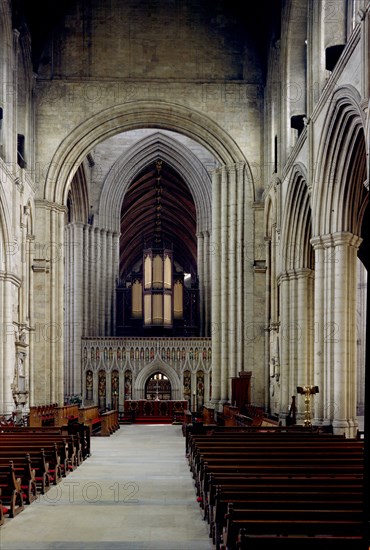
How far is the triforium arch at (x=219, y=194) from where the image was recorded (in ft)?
97.3

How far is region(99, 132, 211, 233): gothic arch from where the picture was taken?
3994 cm

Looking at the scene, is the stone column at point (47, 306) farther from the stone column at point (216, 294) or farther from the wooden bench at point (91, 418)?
the stone column at point (216, 294)

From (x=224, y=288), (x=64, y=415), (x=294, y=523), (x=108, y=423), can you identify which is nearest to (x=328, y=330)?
(x=108, y=423)

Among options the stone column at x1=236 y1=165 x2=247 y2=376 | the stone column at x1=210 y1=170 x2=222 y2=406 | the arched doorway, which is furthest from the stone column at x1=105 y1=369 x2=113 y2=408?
the stone column at x1=236 y1=165 x2=247 y2=376

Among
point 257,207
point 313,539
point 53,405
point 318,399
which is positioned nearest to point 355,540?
point 313,539

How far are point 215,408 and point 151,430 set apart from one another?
3169 mm

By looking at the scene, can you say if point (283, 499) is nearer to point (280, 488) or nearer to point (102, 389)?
point (280, 488)

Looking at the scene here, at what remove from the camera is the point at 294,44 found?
24.7 m

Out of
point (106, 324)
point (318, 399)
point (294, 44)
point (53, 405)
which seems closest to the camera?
point (318, 399)

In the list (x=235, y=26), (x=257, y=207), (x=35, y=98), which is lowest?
(x=257, y=207)

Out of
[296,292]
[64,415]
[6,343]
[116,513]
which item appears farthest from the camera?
[64,415]

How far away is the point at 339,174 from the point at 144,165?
22.2 m

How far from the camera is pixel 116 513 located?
10.7m

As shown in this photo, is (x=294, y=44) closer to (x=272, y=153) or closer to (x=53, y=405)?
(x=272, y=153)
